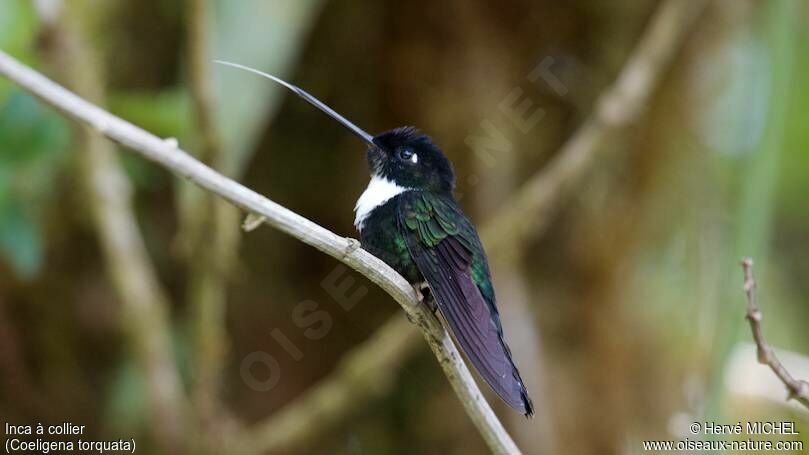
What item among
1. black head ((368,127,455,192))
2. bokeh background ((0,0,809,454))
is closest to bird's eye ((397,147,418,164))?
black head ((368,127,455,192))

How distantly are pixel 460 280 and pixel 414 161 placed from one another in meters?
0.36

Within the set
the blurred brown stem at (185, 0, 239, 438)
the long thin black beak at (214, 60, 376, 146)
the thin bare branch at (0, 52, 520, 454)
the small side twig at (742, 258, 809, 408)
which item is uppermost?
the blurred brown stem at (185, 0, 239, 438)

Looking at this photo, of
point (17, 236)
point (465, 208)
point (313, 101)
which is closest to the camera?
point (313, 101)

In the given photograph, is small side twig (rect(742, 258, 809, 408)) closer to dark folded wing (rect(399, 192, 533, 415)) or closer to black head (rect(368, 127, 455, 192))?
dark folded wing (rect(399, 192, 533, 415))

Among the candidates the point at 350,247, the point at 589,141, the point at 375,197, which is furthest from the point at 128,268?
the point at 350,247

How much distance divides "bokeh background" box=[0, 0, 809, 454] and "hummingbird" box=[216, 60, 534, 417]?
0.94 m

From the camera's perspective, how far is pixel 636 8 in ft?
11.4

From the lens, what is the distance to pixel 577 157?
2.90 m

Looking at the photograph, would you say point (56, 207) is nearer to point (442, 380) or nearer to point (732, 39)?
point (442, 380)

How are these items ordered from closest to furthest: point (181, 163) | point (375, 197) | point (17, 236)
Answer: point (181, 163) → point (375, 197) → point (17, 236)

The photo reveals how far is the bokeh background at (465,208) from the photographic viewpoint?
2.98 metres

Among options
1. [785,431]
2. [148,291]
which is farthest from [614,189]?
[148,291]

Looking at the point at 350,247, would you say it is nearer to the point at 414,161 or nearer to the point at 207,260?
the point at 414,161

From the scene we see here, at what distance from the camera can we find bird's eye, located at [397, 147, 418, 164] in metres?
1.87
